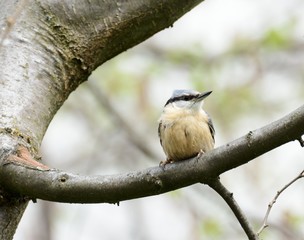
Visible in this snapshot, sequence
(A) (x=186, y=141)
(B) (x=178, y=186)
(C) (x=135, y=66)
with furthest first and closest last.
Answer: (C) (x=135, y=66), (A) (x=186, y=141), (B) (x=178, y=186)

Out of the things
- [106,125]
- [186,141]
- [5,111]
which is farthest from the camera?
[106,125]

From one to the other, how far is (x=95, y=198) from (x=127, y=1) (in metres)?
1.56

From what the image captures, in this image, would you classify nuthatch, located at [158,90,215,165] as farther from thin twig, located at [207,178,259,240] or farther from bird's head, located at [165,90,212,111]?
thin twig, located at [207,178,259,240]

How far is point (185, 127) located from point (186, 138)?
220mm

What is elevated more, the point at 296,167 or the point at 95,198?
the point at 296,167

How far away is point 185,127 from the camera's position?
3961mm

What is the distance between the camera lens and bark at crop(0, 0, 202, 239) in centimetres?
350

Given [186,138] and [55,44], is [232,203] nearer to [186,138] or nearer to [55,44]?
[186,138]

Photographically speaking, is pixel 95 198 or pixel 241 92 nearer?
pixel 95 198

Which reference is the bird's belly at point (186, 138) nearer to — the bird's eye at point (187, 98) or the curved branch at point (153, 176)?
the bird's eye at point (187, 98)

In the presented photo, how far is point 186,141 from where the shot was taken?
3.69 metres

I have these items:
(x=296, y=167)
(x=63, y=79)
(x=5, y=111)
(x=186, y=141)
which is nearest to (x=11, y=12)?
(x=63, y=79)

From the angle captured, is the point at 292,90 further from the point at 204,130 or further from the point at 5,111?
the point at 5,111

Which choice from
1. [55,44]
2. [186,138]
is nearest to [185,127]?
[186,138]
